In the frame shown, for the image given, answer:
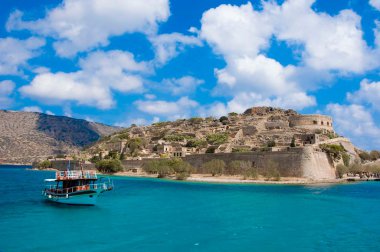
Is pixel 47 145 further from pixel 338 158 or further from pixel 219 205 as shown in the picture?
pixel 219 205

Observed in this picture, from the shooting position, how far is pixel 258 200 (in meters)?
28.0

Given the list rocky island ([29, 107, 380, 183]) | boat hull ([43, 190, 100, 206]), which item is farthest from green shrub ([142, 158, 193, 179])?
boat hull ([43, 190, 100, 206])

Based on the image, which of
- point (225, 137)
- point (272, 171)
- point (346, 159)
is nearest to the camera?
point (272, 171)

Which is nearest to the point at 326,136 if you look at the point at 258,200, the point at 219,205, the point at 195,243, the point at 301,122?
the point at 301,122

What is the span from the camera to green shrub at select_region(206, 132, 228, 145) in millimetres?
64938

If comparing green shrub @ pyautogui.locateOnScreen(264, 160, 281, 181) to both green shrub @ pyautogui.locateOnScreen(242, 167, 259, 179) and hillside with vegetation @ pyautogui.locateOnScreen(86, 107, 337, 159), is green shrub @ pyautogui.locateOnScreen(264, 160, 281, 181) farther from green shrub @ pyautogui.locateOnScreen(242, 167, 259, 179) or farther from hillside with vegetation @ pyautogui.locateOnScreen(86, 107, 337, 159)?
hillside with vegetation @ pyautogui.locateOnScreen(86, 107, 337, 159)

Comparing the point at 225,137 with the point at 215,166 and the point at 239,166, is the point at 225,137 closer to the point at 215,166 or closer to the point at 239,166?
the point at 215,166

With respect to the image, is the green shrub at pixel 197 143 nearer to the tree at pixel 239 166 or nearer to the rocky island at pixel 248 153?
the rocky island at pixel 248 153

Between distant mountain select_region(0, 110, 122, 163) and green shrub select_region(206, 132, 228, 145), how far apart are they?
7587cm

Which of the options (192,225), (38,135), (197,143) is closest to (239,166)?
(197,143)

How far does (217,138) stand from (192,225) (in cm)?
5013

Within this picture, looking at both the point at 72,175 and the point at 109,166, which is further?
the point at 109,166

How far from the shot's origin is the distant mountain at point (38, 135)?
141625 mm

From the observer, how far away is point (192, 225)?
1869 centimetres
